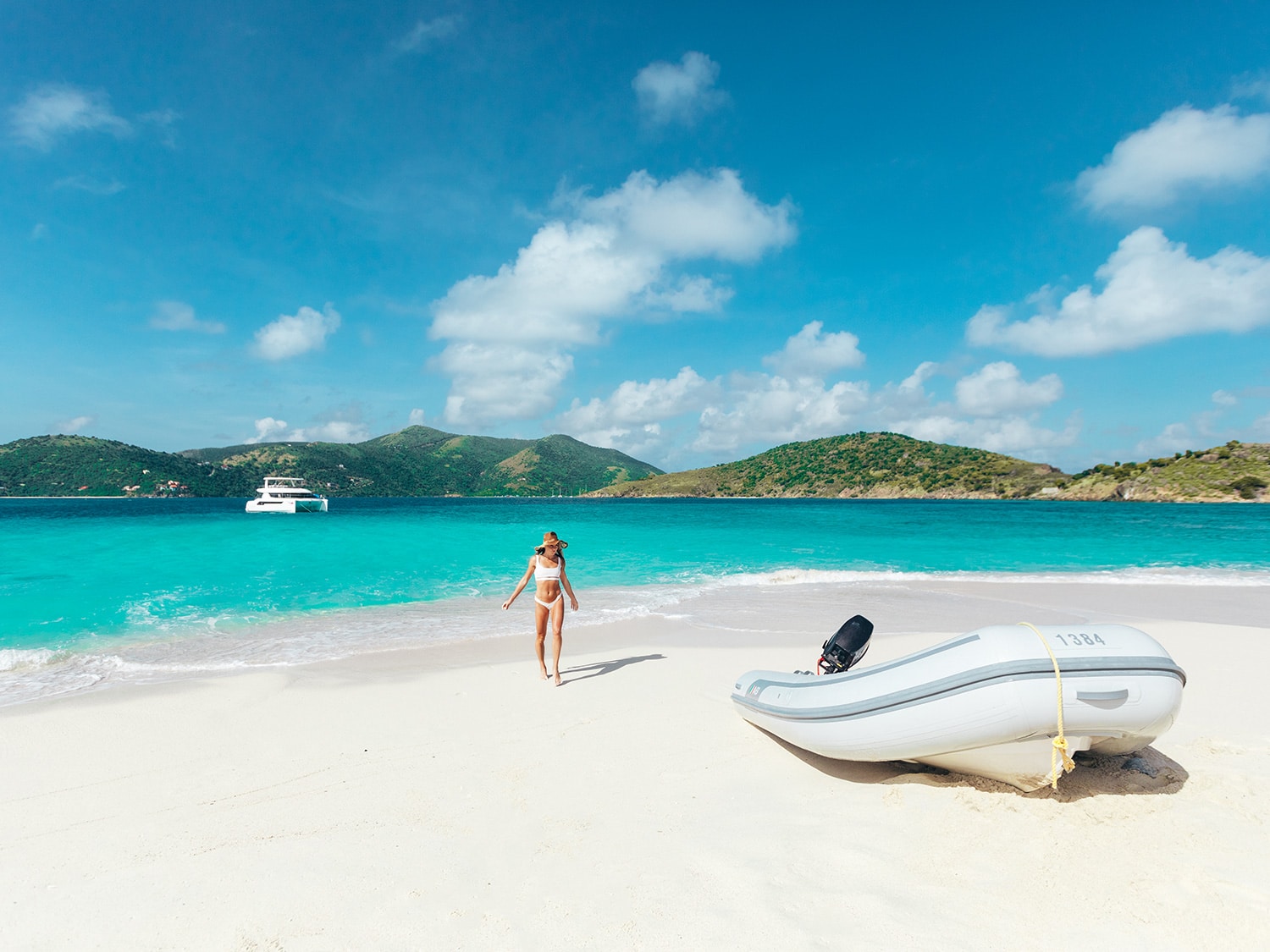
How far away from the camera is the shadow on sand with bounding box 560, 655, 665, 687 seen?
7543 millimetres

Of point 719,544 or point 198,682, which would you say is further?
point 719,544

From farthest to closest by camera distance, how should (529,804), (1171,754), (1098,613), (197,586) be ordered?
(197,586) → (1098,613) → (1171,754) → (529,804)

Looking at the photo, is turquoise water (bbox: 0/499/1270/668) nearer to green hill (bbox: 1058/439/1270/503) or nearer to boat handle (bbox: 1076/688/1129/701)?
boat handle (bbox: 1076/688/1129/701)

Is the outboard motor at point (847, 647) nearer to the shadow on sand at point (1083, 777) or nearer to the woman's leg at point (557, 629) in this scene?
the shadow on sand at point (1083, 777)

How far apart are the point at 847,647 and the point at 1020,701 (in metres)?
1.99

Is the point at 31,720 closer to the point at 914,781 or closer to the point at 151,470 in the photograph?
the point at 914,781

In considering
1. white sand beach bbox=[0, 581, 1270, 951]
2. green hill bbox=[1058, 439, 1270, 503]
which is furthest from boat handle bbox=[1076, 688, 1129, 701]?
green hill bbox=[1058, 439, 1270, 503]

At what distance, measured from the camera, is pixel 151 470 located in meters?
126

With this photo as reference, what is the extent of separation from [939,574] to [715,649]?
1298 cm

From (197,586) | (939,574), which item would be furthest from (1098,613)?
(197,586)

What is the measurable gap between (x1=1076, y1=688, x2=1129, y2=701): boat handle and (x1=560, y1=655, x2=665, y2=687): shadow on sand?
5.32 m

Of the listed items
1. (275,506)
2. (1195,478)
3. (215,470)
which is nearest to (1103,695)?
(275,506)

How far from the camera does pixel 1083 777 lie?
427 centimetres

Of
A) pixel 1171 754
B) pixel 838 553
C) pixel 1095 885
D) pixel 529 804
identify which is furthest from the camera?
pixel 838 553
